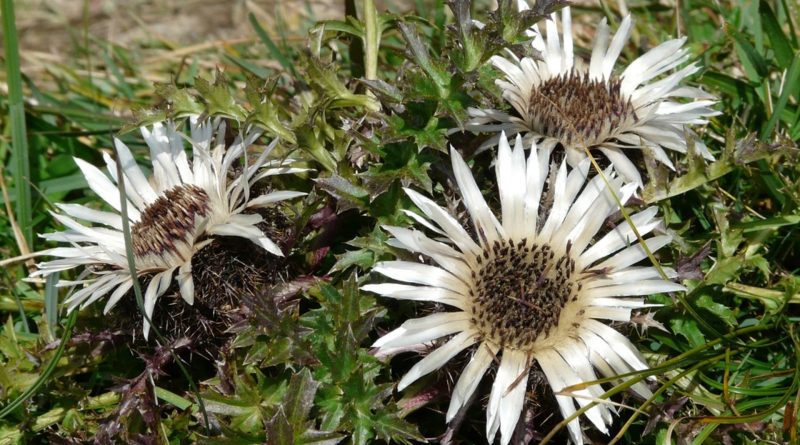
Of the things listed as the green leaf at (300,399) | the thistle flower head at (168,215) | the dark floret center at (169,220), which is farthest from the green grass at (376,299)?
the dark floret center at (169,220)

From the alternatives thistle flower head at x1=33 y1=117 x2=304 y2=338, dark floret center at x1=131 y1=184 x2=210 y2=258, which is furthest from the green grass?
dark floret center at x1=131 y1=184 x2=210 y2=258

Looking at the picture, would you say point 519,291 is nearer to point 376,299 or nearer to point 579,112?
point 376,299

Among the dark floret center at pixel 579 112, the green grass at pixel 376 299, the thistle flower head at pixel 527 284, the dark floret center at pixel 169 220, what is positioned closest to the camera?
the thistle flower head at pixel 527 284

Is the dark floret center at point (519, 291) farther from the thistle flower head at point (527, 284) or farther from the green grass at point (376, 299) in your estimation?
the green grass at point (376, 299)

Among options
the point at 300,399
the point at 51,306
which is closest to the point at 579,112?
the point at 300,399

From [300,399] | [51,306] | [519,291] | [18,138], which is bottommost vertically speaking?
[300,399]

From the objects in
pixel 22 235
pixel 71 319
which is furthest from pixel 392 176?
pixel 22 235
